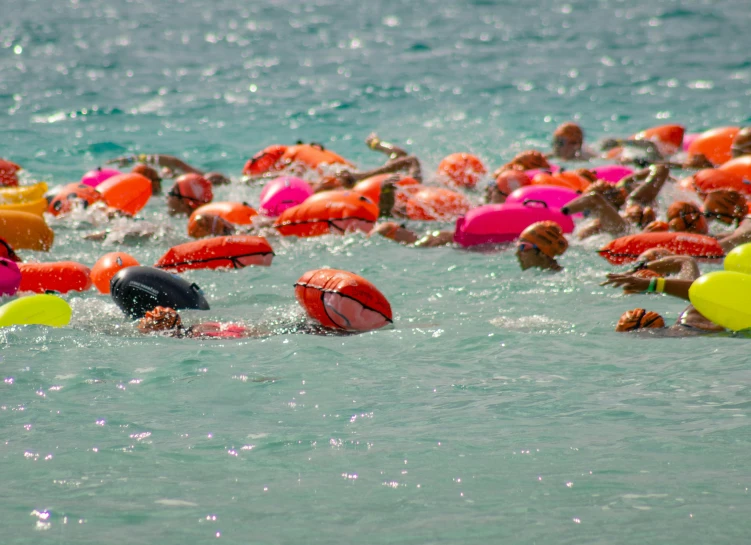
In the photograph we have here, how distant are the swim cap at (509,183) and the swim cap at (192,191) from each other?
354cm

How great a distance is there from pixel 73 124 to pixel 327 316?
16489 millimetres

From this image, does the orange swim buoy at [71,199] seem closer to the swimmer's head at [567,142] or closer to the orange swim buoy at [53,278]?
the orange swim buoy at [53,278]

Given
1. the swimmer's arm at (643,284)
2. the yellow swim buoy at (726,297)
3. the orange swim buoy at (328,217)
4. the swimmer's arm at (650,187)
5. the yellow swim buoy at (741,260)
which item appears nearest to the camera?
the yellow swim buoy at (726,297)

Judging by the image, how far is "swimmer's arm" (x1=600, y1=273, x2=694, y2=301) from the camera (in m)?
6.08

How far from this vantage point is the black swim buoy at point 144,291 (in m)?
6.59

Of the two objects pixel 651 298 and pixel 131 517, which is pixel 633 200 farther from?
pixel 131 517

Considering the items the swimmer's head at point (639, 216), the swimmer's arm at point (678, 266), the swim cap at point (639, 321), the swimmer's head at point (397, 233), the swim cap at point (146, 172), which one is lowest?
the swim cap at point (146, 172)

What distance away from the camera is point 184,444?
448 cm

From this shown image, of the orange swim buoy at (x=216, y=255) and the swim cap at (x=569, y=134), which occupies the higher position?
the swim cap at (x=569, y=134)

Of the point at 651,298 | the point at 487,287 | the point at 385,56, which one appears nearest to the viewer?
the point at 651,298

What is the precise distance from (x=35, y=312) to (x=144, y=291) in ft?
2.42

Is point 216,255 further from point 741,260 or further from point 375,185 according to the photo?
point 741,260

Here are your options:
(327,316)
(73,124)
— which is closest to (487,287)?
(327,316)

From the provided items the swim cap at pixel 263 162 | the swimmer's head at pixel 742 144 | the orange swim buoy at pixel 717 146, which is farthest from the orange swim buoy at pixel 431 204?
the orange swim buoy at pixel 717 146
